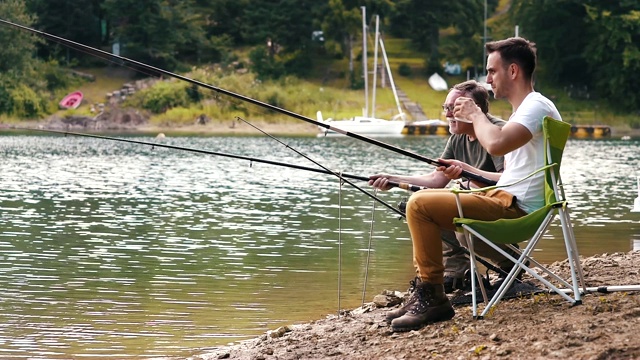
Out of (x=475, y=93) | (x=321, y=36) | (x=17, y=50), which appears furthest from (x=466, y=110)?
(x=321, y=36)

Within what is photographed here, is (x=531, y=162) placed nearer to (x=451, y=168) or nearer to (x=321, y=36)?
(x=451, y=168)

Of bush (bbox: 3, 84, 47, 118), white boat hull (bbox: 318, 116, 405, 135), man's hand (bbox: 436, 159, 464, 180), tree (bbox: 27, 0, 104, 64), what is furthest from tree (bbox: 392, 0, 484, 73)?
man's hand (bbox: 436, 159, 464, 180)

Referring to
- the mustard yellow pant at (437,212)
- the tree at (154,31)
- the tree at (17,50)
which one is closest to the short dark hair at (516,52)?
the mustard yellow pant at (437,212)

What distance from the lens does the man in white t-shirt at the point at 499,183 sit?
20.2ft

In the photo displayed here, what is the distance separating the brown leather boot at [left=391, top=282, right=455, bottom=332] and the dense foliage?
204 ft

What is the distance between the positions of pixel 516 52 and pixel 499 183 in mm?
693

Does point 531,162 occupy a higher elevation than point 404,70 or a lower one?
lower

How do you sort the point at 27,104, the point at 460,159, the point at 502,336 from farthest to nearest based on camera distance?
the point at 27,104, the point at 460,159, the point at 502,336

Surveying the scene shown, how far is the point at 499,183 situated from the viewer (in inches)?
255

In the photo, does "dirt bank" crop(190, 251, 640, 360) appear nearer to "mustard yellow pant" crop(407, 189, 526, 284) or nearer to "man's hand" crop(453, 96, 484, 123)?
"mustard yellow pant" crop(407, 189, 526, 284)

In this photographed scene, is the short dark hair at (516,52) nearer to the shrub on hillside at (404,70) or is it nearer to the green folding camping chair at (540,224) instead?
the green folding camping chair at (540,224)

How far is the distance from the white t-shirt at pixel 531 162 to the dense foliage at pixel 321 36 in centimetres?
6227

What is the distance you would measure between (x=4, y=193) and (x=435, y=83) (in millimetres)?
47253

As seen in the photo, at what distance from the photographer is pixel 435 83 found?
6831 cm
